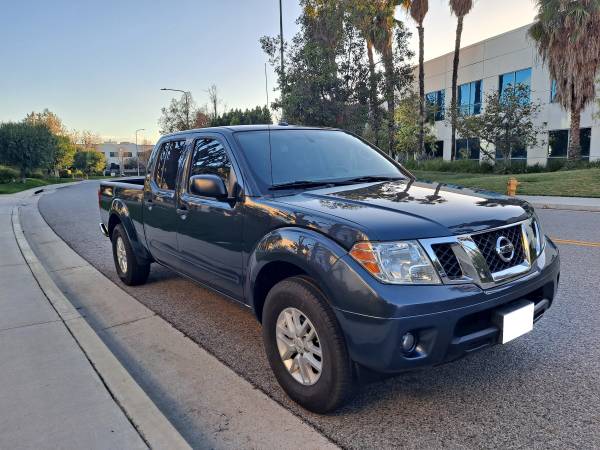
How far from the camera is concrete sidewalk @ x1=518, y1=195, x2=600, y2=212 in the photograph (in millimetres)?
12281

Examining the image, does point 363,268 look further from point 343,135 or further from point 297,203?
point 343,135

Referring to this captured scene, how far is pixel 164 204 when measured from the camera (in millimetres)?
4613

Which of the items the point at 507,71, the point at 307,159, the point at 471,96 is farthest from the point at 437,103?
the point at 307,159

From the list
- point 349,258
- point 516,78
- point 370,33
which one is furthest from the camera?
point 516,78

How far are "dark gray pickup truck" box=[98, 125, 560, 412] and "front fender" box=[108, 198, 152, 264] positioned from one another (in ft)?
4.66

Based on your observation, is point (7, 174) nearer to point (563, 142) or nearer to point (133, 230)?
point (133, 230)

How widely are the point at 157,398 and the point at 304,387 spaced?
1061 millimetres

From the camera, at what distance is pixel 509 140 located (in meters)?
24.9

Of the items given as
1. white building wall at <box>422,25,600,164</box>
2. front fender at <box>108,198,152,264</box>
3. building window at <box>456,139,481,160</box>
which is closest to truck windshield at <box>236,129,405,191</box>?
front fender at <box>108,198,152,264</box>

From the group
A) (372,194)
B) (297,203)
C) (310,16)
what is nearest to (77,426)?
(297,203)

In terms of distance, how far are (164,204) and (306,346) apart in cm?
243

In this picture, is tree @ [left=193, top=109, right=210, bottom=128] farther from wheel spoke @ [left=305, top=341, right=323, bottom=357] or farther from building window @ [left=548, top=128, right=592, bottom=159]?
wheel spoke @ [left=305, top=341, right=323, bottom=357]

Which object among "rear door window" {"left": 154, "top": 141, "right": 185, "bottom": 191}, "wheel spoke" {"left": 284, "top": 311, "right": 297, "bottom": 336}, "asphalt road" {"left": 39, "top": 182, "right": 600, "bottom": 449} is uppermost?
"rear door window" {"left": 154, "top": 141, "right": 185, "bottom": 191}

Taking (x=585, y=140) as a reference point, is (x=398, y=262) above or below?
below
